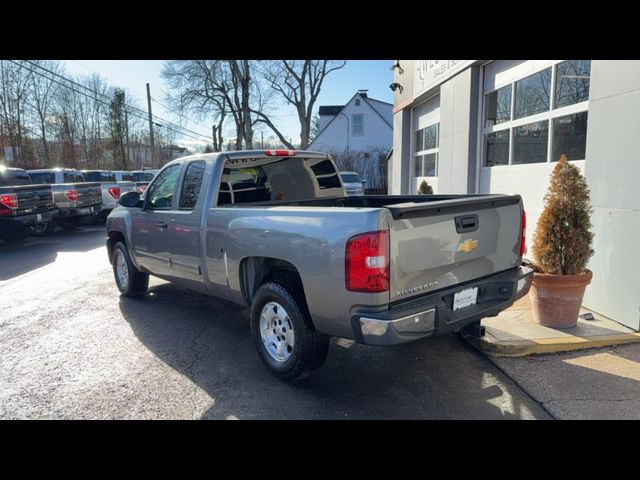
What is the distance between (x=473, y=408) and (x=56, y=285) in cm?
702

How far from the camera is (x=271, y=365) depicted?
3998 mm

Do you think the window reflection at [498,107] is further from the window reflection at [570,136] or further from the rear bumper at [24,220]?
the rear bumper at [24,220]

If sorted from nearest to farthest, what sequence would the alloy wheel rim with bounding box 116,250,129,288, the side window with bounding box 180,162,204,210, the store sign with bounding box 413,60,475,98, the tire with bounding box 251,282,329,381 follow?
the tire with bounding box 251,282,329,381 < the side window with bounding box 180,162,204,210 < the alloy wheel rim with bounding box 116,250,129,288 < the store sign with bounding box 413,60,475,98

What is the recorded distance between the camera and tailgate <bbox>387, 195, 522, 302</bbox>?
3.14 m

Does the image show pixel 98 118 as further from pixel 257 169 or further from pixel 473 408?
pixel 473 408

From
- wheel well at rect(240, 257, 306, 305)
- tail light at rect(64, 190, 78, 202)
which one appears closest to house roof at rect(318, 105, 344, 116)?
tail light at rect(64, 190, 78, 202)

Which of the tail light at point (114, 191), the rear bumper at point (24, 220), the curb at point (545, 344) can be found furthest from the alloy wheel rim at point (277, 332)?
the tail light at point (114, 191)

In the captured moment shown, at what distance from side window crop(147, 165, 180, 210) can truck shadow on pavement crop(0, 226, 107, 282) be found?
14.4 ft

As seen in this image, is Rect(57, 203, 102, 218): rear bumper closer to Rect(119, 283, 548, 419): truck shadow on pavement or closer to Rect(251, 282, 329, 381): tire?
Rect(119, 283, 548, 419): truck shadow on pavement

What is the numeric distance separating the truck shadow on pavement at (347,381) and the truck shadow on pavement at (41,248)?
213 inches

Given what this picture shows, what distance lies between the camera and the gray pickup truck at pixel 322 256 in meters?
3.10
